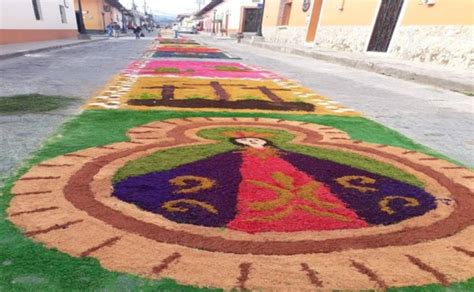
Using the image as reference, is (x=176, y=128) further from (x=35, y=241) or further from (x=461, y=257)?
(x=461, y=257)

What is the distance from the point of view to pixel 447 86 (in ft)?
25.5

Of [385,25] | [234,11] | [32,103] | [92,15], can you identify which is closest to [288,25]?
[385,25]

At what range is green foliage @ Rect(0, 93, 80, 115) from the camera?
4.05 metres

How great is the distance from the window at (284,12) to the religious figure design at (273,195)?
93.9 feet

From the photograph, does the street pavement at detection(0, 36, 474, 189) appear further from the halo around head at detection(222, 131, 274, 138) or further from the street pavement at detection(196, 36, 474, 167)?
the halo around head at detection(222, 131, 274, 138)

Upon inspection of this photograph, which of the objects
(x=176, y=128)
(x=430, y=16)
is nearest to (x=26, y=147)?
(x=176, y=128)

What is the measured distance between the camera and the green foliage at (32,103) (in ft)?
13.3

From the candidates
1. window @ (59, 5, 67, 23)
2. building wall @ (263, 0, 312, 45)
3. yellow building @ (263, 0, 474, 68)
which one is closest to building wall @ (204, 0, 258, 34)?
building wall @ (263, 0, 312, 45)

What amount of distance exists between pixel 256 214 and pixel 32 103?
363 cm

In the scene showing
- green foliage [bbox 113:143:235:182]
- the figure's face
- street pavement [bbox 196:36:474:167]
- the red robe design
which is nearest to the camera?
the red robe design

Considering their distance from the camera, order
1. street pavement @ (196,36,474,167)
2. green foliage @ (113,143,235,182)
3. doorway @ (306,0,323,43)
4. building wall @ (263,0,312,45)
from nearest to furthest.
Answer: green foliage @ (113,143,235,182) → street pavement @ (196,36,474,167) → doorway @ (306,0,323,43) → building wall @ (263,0,312,45)

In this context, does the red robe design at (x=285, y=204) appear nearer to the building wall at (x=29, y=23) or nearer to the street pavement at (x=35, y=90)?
the street pavement at (x=35, y=90)

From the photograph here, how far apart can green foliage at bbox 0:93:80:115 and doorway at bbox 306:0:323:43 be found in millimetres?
20776

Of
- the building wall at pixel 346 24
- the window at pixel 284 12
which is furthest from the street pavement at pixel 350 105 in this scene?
the window at pixel 284 12
